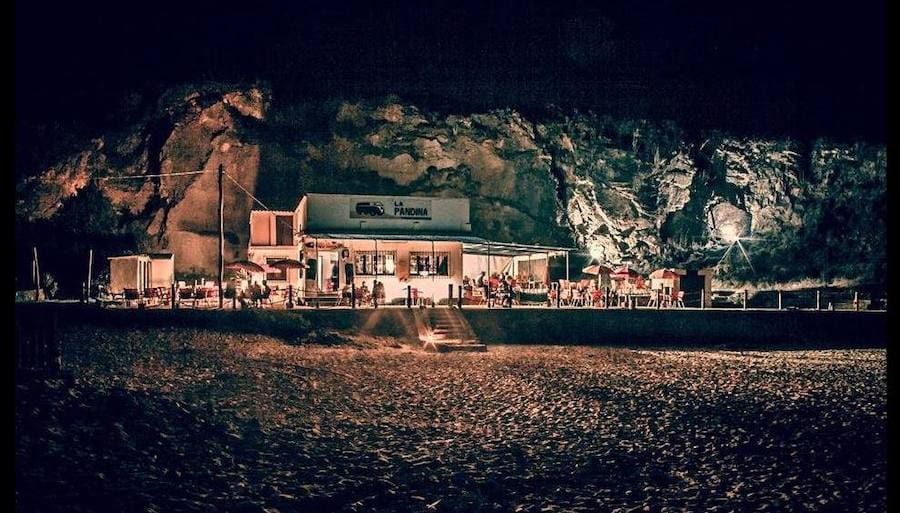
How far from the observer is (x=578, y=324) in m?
22.6

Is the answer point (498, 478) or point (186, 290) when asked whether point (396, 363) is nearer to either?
point (498, 478)

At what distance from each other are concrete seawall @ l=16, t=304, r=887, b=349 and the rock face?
47.3ft

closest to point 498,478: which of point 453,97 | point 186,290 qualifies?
point 186,290

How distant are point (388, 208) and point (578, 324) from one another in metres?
9.51

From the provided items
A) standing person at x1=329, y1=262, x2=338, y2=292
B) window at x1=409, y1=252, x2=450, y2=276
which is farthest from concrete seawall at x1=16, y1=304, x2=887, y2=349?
Result: standing person at x1=329, y1=262, x2=338, y2=292

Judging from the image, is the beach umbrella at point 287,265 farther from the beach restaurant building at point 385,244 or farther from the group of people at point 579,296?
the group of people at point 579,296

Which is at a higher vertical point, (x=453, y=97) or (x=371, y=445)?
(x=453, y=97)

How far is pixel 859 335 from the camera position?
23.7m

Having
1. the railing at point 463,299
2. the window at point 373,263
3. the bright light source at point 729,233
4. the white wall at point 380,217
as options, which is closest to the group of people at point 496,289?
the railing at point 463,299

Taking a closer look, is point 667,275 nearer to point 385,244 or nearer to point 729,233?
point 385,244

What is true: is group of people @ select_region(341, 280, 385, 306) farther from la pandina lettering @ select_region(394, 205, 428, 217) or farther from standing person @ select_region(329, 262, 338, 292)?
la pandina lettering @ select_region(394, 205, 428, 217)

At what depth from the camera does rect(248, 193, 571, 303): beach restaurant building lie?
2691cm

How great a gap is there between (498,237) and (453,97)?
30.0 feet

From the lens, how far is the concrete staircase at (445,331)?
18984 mm
